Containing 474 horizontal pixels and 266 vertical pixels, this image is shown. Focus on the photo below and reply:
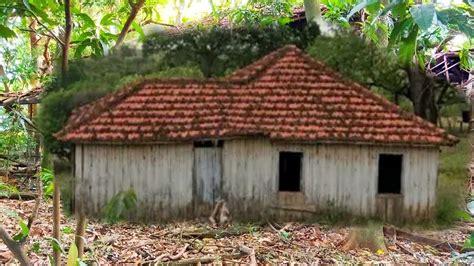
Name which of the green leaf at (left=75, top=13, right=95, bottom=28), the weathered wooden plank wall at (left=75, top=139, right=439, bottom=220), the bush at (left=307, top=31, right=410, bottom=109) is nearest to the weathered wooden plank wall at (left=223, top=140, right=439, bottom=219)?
the weathered wooden plank wall at (left=75, top=139, right=439, bottom=220)

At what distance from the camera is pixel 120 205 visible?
2.33ft

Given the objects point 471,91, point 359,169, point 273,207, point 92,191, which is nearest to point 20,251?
point 92,191

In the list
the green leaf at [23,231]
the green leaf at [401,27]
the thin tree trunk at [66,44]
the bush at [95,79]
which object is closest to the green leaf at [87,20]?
the thin tree trunk at [66,44]

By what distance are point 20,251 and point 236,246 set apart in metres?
0.57

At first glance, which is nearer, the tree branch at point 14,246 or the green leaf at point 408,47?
the green leaf at point 408,47

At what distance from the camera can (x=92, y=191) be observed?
2.32ft

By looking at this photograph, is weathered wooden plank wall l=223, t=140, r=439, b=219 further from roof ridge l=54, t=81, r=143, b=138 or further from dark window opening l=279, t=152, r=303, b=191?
roof ridge l=54, t=81, r=143, b=138

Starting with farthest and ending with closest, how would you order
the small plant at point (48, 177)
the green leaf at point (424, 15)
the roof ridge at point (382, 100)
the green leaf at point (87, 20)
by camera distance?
the green leaf at point (87, 20) → the small plant at point (48, 177) → the roof ridge at point (382, 100) → the green leaf at point (424, 15)

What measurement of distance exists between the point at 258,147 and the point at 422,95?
0.30m

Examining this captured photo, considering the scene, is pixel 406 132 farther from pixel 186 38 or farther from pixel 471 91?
pixel 186 38

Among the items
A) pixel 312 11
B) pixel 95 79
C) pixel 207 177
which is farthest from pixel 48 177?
pixel 312 11

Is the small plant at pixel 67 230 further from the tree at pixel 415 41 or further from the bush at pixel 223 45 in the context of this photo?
the tree at pixel 415 41

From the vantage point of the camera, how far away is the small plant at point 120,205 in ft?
2.31

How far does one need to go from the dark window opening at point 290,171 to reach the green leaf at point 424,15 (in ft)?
0.84
